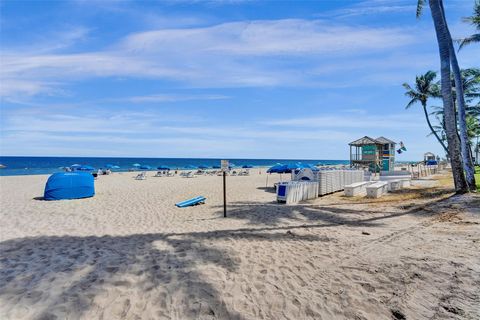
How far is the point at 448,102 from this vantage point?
11.7 meters

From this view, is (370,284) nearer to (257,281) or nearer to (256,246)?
(257,281)

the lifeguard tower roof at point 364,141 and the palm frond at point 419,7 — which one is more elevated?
the palm frond at point 419,7

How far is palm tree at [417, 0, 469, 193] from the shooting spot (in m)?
11.6

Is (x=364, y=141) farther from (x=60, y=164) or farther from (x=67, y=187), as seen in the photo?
(x=60, y=164)

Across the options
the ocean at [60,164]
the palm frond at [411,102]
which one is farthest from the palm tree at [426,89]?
the ocean at [60,164]

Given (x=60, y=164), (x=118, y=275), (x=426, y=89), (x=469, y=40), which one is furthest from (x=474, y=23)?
(x=60, y=164)

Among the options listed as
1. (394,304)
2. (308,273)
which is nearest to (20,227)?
(308,273)

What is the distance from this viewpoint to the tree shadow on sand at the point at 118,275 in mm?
3822

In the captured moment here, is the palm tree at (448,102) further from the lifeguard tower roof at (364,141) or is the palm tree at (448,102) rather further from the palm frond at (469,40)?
the lifeguard tower roof at (364,141)

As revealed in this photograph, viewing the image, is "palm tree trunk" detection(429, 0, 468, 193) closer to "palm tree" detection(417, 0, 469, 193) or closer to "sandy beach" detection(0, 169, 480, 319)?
"palm tree" detection(417, 0, 469, 193)

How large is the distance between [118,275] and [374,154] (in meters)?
31.0

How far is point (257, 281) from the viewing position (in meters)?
4.57

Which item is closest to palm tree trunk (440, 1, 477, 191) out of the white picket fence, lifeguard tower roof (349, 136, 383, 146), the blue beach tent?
the white picket fence

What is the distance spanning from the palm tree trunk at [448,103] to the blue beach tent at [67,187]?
52.8 ft
